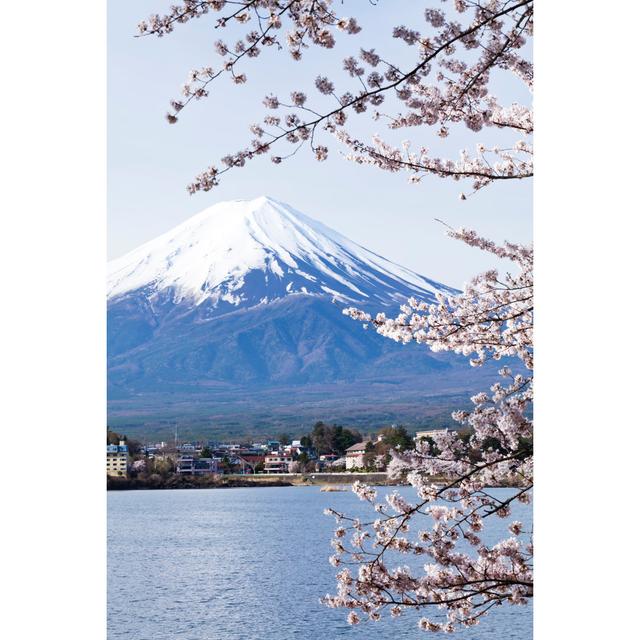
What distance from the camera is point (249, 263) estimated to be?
3950cm

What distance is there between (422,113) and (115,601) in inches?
575

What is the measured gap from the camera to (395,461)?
2.12 meters

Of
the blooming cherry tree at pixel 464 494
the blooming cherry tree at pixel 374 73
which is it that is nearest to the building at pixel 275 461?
the blooming cherry tree at pixel 464 494

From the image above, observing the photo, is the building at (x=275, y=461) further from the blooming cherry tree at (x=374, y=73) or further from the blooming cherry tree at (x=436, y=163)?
the blooming cherry tree at (x=374, y=73)

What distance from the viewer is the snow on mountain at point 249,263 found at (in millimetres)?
30953

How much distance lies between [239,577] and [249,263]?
79.7 feet

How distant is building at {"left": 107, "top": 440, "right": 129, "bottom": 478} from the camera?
2345 cm

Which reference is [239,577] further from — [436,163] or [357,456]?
[436,163]

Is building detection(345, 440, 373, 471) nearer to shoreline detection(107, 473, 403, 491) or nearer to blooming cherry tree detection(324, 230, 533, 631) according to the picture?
shoreline detection(107, 473, 403, 491)

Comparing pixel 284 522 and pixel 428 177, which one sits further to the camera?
pixel 284 522

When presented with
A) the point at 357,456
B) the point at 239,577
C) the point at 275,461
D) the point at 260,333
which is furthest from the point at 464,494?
A: the point at 260,333
